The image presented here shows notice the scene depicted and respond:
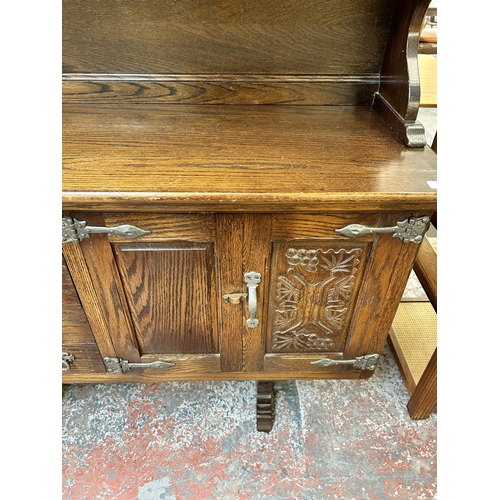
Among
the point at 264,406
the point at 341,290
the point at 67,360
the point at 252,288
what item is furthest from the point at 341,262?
the point at 67,360

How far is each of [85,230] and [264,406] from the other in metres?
0.79

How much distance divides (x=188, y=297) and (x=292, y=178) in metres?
0.37

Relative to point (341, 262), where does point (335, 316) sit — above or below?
below

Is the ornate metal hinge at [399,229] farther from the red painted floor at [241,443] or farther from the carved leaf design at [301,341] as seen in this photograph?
the red painted floor at [241,443]

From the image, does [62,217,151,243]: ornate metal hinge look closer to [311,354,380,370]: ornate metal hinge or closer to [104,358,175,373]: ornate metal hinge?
[104,358,175,373]: ornate metal hinge

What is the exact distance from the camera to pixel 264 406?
123 cm

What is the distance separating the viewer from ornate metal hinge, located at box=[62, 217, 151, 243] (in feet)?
2.45

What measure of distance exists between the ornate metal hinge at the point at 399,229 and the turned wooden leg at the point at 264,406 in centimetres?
66

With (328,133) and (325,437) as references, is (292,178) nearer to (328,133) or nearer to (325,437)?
(328,133)

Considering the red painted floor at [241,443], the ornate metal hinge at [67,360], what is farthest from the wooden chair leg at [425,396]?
the ornate metal hinge at [67,360]

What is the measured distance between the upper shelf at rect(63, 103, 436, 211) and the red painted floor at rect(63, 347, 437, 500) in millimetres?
825

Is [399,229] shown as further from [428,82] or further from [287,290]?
[428,82]

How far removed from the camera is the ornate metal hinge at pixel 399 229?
30.5 inches

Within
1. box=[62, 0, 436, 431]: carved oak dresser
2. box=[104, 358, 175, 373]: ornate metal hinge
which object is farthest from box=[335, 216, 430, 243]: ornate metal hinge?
box=[104, 358, 175, 373]: ornate metal hinge
